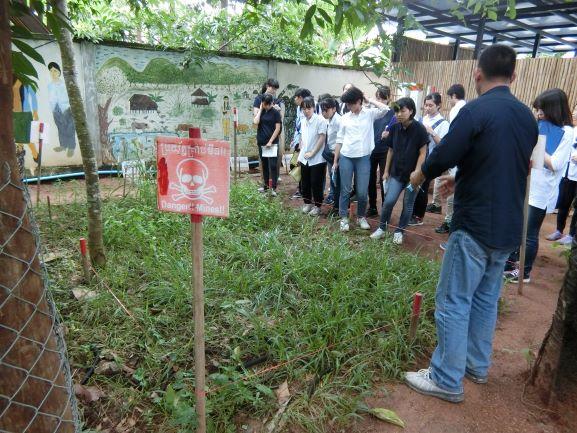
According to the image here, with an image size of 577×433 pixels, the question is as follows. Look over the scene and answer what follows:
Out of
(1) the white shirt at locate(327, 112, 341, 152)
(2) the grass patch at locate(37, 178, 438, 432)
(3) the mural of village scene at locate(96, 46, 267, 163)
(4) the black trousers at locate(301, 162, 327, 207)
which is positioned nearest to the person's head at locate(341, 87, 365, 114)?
(1) the white shirt at locate(327, 112, 341, 152)

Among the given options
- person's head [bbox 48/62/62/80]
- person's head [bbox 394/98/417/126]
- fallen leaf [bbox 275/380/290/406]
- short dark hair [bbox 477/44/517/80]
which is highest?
person's head [bbox 48/62/62/80]

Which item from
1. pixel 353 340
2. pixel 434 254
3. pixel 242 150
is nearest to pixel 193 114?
pixel 242 150

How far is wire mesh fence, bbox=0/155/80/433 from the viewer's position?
1.20m

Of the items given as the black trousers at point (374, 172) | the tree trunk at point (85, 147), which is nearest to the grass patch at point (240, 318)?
the tree trunk at point (85, 147)

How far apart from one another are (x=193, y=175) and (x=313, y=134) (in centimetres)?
434

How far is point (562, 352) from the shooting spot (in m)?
2.24

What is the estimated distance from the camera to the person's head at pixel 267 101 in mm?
6484

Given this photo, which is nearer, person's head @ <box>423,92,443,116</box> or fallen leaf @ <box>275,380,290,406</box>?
fallen leaf @ <box>275,380,290,406</box>

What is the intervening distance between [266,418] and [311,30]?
2036 mm

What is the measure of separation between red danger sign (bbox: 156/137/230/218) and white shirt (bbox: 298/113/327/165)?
167 inches

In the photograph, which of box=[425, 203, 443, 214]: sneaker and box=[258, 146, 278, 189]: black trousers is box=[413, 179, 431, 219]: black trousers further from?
box=[258, 146, 278, 189]: black trousers

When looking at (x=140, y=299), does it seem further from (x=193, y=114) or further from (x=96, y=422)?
(x=193, y=114)

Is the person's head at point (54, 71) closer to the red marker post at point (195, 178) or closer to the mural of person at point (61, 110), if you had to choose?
the mural of person at point (61, 110)

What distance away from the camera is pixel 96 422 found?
2.19m
